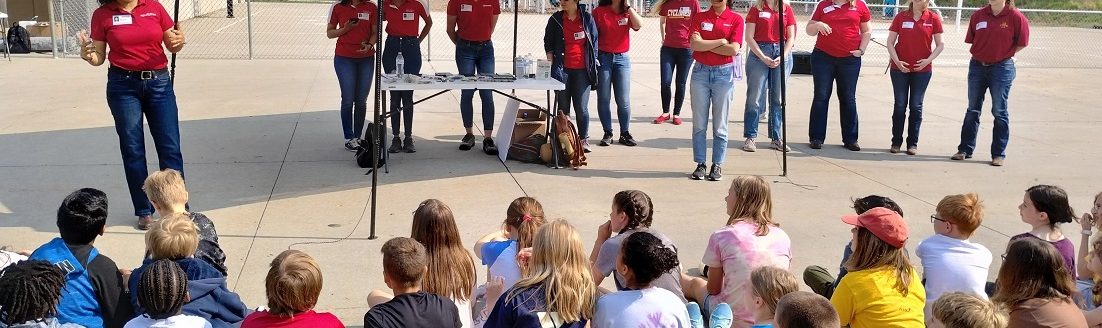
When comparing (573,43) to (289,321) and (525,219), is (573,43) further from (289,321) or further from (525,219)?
(289,321)

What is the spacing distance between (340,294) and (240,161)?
3.64m

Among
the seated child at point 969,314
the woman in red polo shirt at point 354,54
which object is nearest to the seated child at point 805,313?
the seated child at point 969,314

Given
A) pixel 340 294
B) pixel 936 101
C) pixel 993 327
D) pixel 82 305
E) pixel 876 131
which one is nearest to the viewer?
pixel 993 327

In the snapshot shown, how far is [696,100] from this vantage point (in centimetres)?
815

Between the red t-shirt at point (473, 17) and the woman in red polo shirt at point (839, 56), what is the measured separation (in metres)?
2.95

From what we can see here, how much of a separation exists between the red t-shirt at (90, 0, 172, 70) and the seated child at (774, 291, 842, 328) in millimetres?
4708

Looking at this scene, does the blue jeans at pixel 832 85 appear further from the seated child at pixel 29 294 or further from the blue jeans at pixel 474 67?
the seated child at pixel 29 294

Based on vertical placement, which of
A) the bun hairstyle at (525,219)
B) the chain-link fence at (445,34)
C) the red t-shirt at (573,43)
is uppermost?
the red t-shirt at (573,43)

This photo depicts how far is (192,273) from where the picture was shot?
3908mm

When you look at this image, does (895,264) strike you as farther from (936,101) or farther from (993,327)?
(936,101)

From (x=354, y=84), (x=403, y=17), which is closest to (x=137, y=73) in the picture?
(x=354, y=84)

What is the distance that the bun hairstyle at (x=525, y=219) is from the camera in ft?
14.4

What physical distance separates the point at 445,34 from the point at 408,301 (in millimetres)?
19853

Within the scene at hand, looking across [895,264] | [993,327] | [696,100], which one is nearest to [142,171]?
[696,100]
